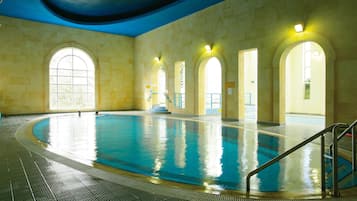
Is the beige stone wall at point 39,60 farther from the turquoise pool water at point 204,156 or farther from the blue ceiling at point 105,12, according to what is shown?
the turquoise pool water at point 204,156

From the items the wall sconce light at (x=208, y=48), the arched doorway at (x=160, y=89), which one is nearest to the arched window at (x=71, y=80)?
the arched doorway at (x=160, y=89)

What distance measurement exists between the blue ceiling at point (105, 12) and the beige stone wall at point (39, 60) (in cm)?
60

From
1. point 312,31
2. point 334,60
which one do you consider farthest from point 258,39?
point 334,60

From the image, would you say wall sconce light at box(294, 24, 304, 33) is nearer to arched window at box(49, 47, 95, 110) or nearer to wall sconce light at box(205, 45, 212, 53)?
wall sconce light at box(205, 45, 212, 53)

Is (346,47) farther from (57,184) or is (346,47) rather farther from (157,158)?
(57,184)

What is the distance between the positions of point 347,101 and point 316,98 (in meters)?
6.59

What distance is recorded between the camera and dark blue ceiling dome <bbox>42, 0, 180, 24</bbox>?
1032cm

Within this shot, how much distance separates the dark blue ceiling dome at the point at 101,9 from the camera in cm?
1032

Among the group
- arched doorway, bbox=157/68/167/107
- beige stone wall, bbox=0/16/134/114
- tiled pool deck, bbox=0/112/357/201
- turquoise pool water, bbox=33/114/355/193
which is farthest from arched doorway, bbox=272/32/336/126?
beige stone wall, bbox=0/16/134/114

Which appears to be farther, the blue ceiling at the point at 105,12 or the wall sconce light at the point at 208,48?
Result: the wall sconce light at the point at 208,48

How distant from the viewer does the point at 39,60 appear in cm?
1265

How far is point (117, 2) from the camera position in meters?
10.4

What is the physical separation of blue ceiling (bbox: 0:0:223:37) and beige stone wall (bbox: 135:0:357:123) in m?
0.84

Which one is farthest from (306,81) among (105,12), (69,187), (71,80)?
(69,187)
